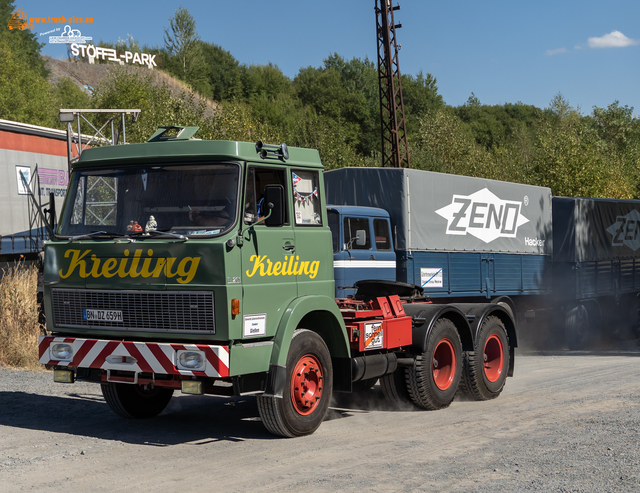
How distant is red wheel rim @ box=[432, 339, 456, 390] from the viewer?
919 centimetres

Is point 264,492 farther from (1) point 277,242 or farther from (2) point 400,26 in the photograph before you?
(2) point 400,26

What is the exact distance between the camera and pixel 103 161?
698cm

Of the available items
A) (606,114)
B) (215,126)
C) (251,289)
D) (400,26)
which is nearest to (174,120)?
(215,126)

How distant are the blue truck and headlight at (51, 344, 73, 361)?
4.75m

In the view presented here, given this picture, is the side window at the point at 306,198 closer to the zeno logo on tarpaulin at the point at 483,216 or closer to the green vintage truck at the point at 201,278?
the green vintage truck at the point at 201,278

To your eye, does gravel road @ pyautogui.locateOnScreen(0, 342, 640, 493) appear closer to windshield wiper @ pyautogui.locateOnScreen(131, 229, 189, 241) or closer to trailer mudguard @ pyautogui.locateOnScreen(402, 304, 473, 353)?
trailer mudguard @ pyautogui.locateOnScreen(402, 304, 473, 353)

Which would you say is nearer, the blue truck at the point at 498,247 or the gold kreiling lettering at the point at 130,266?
the gold kreiling lettering at the point at 130,266

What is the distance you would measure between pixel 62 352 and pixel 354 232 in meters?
6.06

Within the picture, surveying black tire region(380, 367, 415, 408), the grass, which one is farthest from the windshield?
the grass

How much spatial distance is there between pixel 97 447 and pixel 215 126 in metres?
33.8

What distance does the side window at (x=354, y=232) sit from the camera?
1173 cm

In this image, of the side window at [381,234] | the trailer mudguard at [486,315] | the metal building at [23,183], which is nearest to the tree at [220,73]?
the metal building at [23,183]

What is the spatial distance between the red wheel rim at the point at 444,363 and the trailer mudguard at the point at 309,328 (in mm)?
2064

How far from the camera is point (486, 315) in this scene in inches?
391
